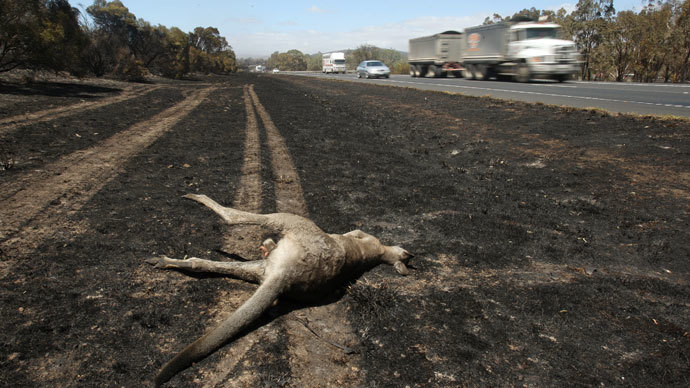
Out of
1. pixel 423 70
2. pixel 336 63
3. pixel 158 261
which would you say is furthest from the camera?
pixel 336 63

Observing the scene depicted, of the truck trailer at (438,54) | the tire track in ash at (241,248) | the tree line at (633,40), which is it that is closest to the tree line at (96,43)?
the tire track in ash at (241,248)

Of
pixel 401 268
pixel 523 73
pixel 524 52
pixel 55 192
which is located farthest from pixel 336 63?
pixel 401 268

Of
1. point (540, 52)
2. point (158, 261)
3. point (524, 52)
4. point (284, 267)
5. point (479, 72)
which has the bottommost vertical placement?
point (158, 261)

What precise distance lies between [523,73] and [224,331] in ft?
76.4

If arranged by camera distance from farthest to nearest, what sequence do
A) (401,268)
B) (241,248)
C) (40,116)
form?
(40,116)
(241,248)
(401,268)

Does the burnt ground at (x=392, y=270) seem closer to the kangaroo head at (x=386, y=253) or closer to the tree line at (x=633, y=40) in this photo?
the kangaroo head at (x=386, y=253)

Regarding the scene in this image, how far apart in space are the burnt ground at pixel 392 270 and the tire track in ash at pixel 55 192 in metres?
0.03

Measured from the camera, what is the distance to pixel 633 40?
40.3 m

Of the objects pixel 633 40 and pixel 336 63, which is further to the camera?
pixel 336 63

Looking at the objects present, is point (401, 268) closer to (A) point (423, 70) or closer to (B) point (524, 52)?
(B) point (524, 52)

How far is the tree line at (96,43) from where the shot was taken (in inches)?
577

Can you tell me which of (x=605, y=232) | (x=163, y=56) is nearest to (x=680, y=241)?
(x=605, y=232)

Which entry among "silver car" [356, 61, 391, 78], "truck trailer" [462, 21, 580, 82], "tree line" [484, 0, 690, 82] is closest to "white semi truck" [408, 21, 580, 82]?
"truck trailer" [462, 21, 580, 82]

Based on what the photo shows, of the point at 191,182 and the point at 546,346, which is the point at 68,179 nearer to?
the point at 191,182
